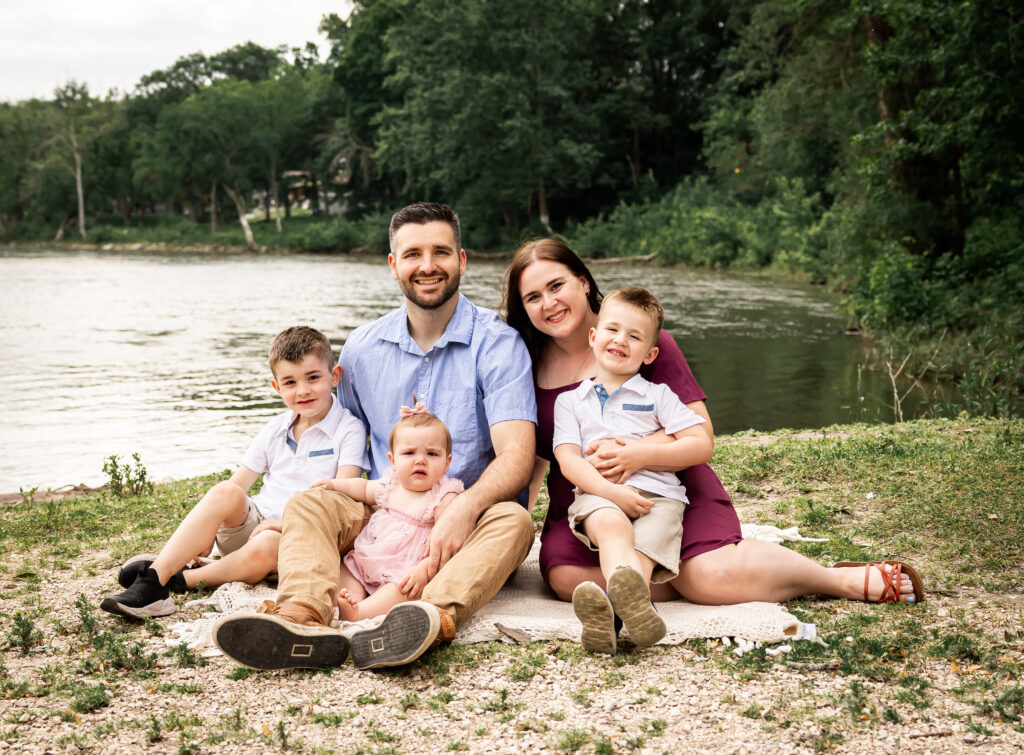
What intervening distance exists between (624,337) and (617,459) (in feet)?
1.65

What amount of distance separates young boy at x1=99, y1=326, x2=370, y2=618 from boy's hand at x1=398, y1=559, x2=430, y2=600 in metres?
0.65

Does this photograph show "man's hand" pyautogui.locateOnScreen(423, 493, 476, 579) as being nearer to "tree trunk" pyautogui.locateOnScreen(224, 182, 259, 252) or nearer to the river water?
the river water

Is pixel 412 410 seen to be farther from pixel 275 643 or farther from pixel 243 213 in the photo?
pixel 243 213

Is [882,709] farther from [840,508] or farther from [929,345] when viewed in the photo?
[929,345]

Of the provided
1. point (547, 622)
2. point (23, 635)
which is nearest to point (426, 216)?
point (547, 622)

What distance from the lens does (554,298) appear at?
422cm

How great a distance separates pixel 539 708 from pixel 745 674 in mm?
731

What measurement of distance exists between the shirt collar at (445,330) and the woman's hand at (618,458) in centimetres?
85

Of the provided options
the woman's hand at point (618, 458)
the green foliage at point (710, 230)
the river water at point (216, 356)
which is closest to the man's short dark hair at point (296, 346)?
the woman's hand at point (618, 458)

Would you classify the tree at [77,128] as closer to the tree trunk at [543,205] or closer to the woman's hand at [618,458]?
the tree trunk at [543,205]

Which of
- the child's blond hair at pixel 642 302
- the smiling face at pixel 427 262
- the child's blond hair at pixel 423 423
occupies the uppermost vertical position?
the smiling face at pixel 427 262

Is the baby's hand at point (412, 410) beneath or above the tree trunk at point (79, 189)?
beneath

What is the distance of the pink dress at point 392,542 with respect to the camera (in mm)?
3967

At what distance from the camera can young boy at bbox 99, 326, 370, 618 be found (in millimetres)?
4055
